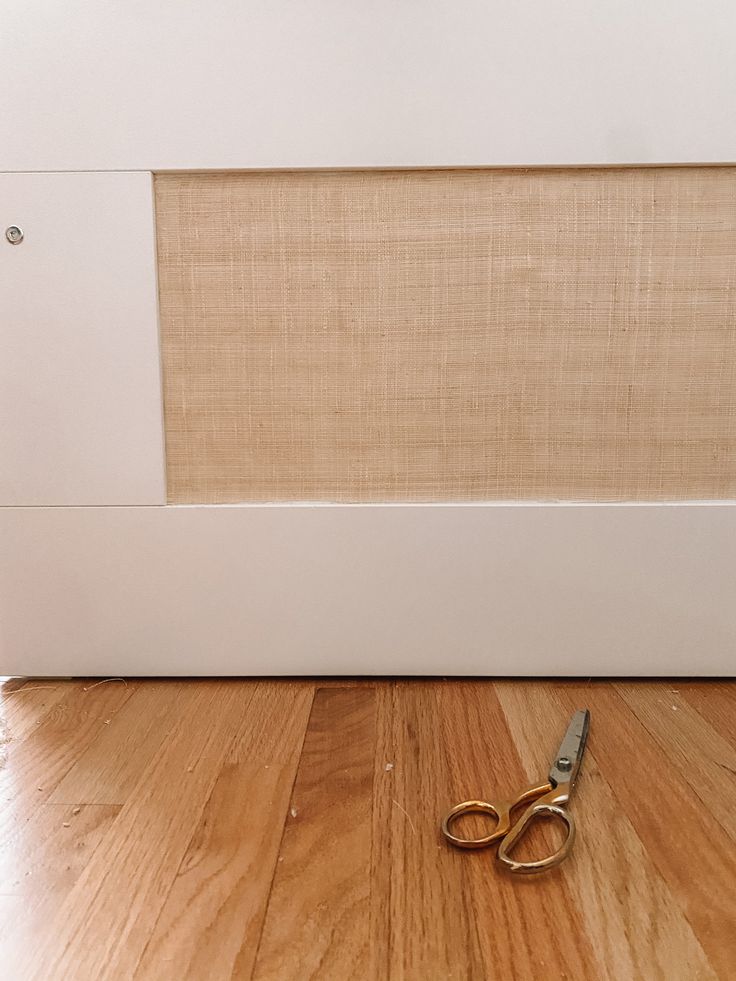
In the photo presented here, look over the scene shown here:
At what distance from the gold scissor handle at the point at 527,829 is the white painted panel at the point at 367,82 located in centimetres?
63

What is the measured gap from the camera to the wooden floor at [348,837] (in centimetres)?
47

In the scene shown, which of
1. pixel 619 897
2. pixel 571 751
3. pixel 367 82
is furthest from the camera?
pixel 367 82

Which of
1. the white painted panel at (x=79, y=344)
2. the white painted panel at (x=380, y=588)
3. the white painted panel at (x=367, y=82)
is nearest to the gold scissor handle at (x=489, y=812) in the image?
the white painted panel at (x=380, y=588)

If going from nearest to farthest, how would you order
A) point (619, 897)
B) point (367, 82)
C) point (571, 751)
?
point (619, 897)
point (571, 751)
point (367, 82)

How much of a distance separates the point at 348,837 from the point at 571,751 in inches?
8.3

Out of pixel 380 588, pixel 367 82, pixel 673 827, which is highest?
pixel 367 82

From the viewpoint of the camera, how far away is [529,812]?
22.5 inches

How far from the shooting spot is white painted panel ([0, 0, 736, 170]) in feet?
2.68

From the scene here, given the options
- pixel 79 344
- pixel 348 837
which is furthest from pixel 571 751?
pixel 79 344

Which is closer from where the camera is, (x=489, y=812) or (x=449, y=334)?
(x=489, y=812)

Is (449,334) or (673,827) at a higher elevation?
(449,334)

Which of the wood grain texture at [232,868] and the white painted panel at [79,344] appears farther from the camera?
the white painted panel at [79,344]

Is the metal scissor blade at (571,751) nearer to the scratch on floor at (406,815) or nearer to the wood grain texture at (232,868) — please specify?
the scratch on floor at (406,815)

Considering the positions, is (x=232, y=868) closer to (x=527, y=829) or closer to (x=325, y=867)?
(x=325, y=867)
